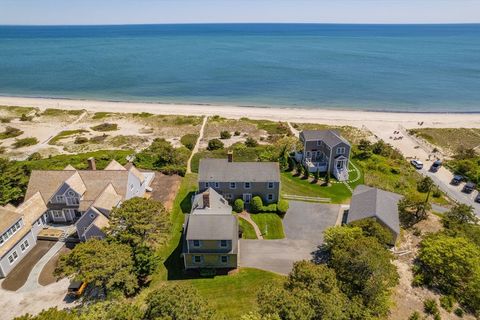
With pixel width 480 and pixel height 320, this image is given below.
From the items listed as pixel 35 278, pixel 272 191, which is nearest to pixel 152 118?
pixel 272 191

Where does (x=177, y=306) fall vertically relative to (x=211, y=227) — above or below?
above

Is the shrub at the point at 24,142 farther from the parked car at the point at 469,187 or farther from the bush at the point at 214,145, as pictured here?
the parked car at the point at 469,187

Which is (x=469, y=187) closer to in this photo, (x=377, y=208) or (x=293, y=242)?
(x=377, y=208)

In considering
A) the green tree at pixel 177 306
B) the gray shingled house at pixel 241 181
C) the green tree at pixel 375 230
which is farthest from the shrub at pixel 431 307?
the gray shingled house at pixel 241 181

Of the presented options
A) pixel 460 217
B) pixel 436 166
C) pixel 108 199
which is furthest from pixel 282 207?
pixel 436 166

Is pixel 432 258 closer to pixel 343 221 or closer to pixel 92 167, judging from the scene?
pixel 343 221
